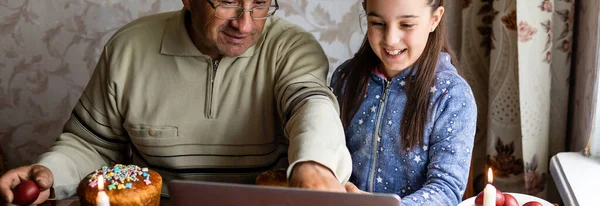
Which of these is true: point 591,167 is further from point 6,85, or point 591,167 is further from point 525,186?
point 6,85

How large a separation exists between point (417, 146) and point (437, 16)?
0.93 feet

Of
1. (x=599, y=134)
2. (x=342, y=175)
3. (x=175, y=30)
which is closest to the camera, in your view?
(x=342, y=175)

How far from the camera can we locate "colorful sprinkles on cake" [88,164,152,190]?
1.43 m

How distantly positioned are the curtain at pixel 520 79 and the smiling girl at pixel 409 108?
0.42 m

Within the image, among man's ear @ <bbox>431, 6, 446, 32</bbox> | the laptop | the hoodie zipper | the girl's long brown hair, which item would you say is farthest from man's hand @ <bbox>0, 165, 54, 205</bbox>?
man's ear @ <bbox>431, 6, 446, 32</bbox>

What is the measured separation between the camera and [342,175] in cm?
134

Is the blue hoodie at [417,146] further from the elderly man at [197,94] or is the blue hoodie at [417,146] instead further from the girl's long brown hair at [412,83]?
the elderly man at [197,94]

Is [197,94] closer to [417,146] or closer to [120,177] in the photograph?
[120,177]

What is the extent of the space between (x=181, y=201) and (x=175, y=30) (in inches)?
26.9

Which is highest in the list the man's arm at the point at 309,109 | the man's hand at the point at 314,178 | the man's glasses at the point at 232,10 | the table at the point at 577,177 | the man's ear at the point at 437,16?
the man's glasses at the point at 232,10

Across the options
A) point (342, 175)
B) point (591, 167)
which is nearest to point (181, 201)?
point (342, 175)

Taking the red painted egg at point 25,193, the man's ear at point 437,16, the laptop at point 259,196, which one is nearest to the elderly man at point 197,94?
the red painted egg at point 25,193

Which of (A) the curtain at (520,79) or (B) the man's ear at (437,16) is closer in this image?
(B) the man's ear at (437,16)

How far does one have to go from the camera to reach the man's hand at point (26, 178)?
1.45 meters
